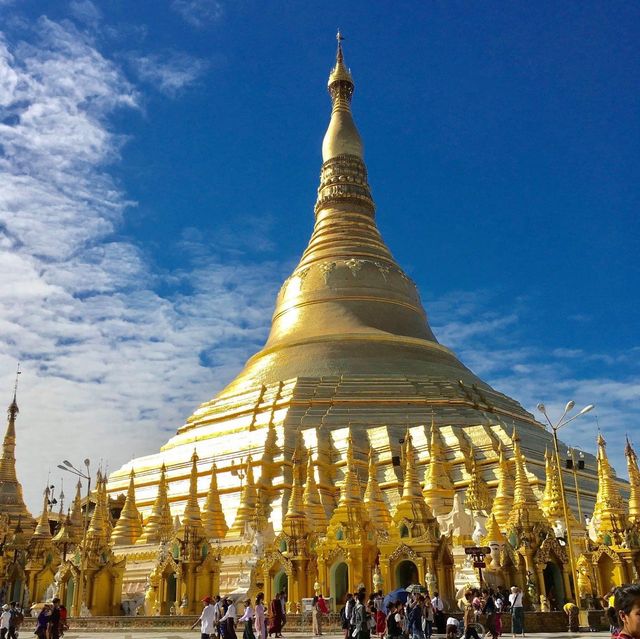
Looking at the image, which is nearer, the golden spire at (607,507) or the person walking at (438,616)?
the person walking at (438,616)

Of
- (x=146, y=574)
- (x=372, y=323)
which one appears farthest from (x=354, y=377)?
(x=146, y=574)

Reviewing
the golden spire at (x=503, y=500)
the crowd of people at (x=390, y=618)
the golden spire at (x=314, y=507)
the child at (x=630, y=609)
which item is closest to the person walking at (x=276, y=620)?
the crowd of people at (x=390, y=618)

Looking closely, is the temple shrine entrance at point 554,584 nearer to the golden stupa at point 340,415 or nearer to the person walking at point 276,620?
the golden stupa at point 340,415

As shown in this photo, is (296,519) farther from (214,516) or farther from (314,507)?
(214,516)

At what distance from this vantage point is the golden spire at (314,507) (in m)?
25.9

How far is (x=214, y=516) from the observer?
2830 centimetres

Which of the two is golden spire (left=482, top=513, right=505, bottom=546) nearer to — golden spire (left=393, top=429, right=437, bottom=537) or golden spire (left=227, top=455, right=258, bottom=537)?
golden spire (left=393, top=429, right=437, bottom=537)

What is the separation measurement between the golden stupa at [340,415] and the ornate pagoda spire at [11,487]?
458 centimetres

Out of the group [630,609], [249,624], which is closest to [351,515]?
[249,624]

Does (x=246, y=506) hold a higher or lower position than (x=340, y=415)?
lower

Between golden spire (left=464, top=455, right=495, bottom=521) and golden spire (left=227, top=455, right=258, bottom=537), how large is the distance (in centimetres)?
821

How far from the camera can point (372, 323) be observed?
4150 centimetres

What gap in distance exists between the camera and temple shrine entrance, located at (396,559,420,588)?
829 inches

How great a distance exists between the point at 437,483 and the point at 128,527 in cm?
1283
